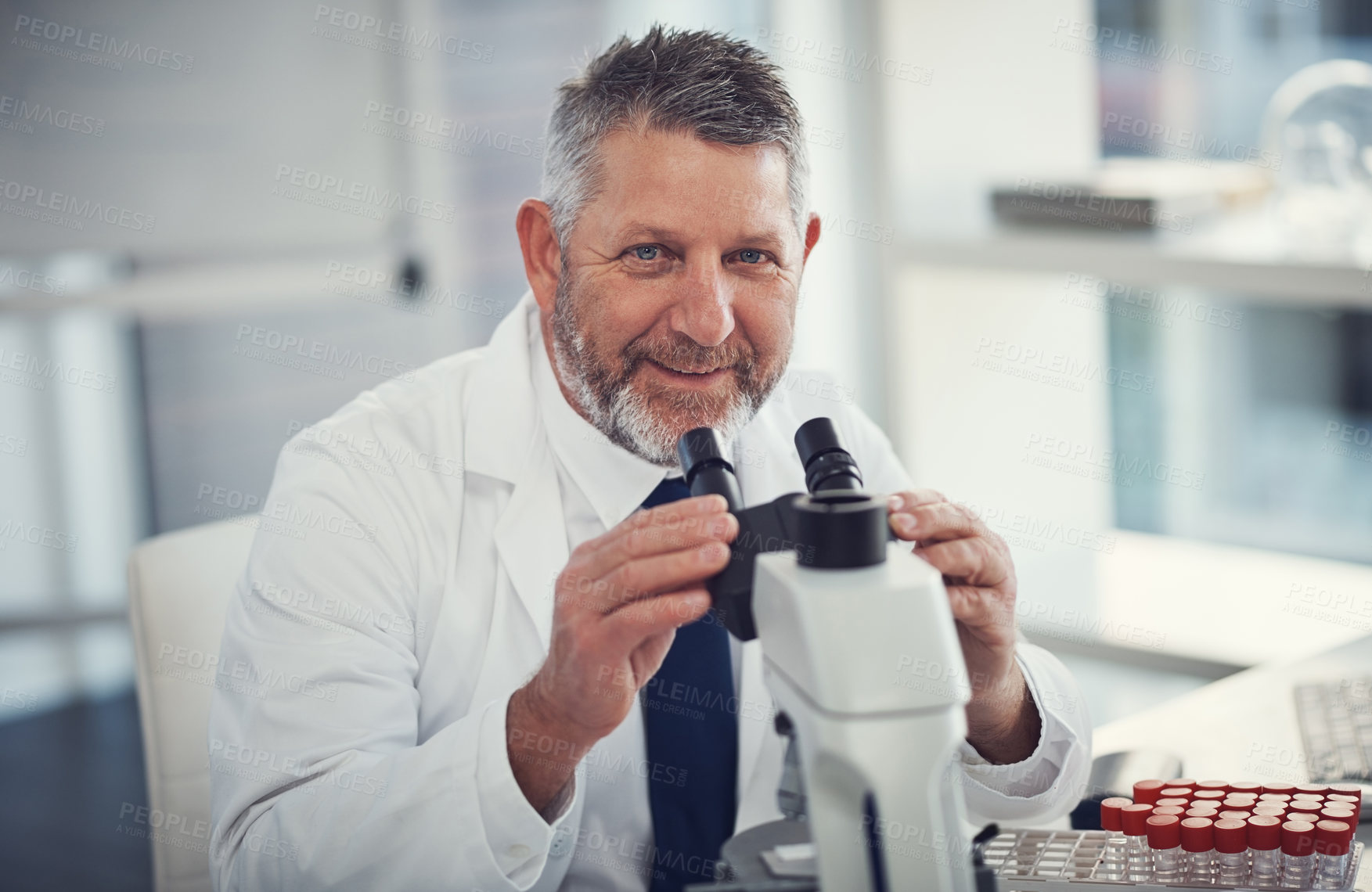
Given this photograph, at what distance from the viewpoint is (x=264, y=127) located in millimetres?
3115

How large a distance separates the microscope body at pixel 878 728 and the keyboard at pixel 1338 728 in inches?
28.0

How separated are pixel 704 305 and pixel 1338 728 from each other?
2.71 ft

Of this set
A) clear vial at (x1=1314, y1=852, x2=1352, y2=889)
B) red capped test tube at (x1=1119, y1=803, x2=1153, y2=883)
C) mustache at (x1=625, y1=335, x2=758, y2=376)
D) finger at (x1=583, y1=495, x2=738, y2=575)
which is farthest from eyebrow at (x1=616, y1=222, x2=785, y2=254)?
clear vial at (x1=1314, y1=852, x2=1352, y2=889)

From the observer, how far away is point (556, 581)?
1.17 m

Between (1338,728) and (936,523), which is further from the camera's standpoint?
(1338,728)

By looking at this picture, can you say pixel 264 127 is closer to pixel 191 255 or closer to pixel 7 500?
pixel 191 255

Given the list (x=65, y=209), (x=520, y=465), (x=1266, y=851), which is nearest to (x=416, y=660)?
(x=520, y=465)

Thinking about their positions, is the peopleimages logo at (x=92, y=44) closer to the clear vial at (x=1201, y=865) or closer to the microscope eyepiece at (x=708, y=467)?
the microscope eyepiece at (x=708, y=467)

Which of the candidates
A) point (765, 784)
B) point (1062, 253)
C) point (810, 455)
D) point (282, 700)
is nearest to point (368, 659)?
point (282, 700)

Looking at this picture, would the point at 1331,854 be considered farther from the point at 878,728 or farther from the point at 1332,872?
the point at 878,728

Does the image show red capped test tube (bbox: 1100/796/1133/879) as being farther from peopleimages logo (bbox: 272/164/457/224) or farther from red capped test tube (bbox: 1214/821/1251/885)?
peopleimages logo (bbox: 272/164/457/224)

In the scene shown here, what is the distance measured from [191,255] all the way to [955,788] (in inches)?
108

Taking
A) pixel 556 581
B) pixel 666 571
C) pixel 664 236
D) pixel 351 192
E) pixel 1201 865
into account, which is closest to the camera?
pixel 666 571

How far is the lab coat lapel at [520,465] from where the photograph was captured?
147 centimetres
